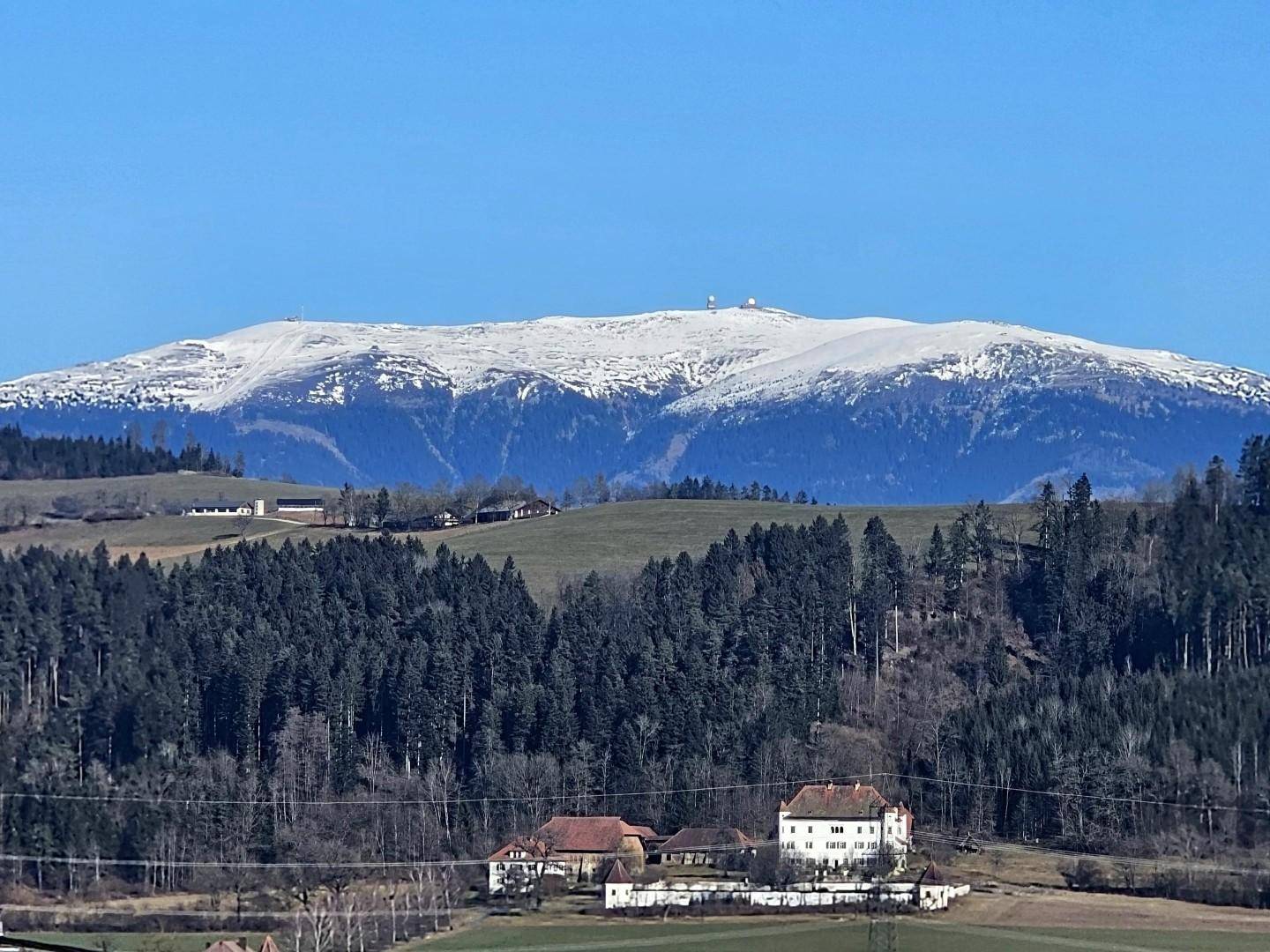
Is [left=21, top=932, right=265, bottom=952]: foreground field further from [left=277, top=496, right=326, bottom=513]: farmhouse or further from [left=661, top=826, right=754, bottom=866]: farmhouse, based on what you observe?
[left=277, top=496, right=326, bottom=513]: farmhouse

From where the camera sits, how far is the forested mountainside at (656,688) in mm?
99312

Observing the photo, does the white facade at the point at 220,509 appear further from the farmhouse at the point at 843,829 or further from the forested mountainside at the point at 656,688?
the farmhouse at the point at 843,829

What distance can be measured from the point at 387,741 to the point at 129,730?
1098 centimetres

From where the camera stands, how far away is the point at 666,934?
262ft

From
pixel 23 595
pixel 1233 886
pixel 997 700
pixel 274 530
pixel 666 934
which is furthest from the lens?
pixel 274 530

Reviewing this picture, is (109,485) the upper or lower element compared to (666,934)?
upper

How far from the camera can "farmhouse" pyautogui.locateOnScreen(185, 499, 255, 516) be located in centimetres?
18300

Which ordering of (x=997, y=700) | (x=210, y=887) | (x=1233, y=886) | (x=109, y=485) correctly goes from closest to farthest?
(x=1233, y=886)
(x=210, y=887)
(x=997, y=700)
(x=109, y=485)

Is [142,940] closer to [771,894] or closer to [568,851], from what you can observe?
[568,851]

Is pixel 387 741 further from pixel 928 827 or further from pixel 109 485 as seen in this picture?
pixel 109 485

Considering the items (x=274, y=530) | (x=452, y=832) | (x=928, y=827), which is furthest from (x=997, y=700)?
(x=274, y=530)

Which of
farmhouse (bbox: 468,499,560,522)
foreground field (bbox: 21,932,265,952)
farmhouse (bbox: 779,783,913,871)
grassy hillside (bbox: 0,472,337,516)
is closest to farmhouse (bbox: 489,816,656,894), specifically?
farmhouse (bbox: 779,783,913,871)

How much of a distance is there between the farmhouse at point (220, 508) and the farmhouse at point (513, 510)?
19582 mm

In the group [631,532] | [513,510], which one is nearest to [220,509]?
[513,510]
